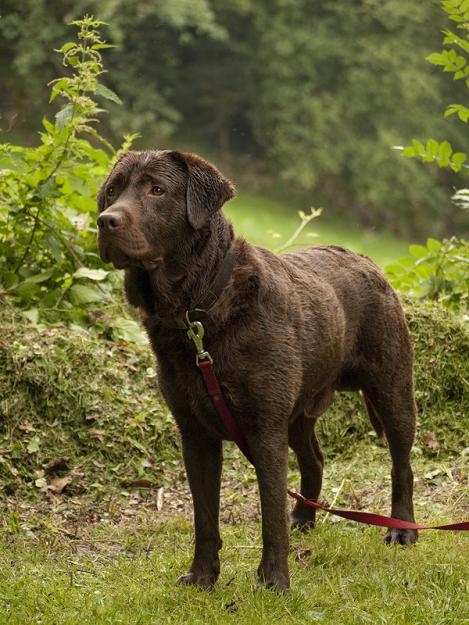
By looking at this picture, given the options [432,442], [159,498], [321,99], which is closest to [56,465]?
[159,498]

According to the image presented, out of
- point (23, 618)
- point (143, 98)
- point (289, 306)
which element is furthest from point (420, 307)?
point (143, 98)

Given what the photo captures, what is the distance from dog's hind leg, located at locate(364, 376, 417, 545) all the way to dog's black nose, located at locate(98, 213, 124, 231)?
190cm

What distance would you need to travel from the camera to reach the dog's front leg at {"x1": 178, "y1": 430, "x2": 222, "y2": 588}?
420 centimetres

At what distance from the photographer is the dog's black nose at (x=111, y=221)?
366 cm

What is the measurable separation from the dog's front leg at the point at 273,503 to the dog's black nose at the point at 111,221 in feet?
3.45

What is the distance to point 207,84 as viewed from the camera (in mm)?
27203

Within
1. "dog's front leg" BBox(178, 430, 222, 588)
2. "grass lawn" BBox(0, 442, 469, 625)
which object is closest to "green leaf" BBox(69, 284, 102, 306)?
"grass lawn" BBox(0, 442, 469, 625)

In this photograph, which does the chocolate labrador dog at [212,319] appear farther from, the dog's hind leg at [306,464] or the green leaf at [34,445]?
the green leaf at [34,445]

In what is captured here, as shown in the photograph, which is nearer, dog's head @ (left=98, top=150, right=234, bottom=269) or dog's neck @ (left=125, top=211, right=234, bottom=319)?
dog's head @ (left=98, top=150, right=234, bottom=269)

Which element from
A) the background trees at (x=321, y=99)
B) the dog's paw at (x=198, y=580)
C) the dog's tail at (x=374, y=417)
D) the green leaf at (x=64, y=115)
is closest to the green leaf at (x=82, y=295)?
the green leaf at (x=64, y=115)

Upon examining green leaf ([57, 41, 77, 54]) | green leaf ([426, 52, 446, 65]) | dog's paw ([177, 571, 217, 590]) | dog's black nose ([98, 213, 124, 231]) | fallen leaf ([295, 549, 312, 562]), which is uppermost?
green leaf ([426, 52, 446, 65])

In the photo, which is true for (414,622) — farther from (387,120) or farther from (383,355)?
(387,120)

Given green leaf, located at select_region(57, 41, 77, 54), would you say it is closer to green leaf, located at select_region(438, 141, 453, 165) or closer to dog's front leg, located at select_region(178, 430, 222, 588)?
green leaf, located at select_region(438, 141, 453, 165)

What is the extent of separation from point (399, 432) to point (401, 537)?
1.74ft
